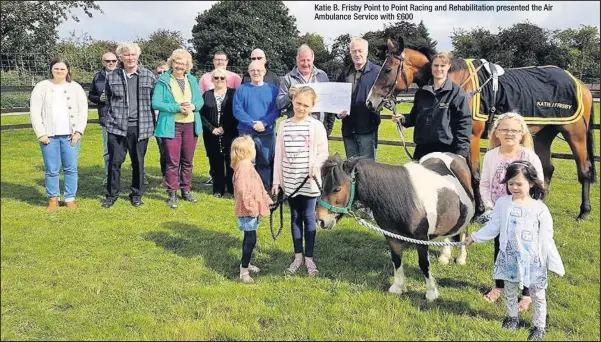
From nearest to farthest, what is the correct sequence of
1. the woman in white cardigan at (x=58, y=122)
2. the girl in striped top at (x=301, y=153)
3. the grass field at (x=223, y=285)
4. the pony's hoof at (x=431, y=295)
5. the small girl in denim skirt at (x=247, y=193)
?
the grass field at (x=223, y=285)
the pony's hoof at (x=431, y=295)
the small girl in denim skirt at (x=247, y=193)
the girl in striped top at (x=301, y=153)
the woman in white cardigan at (x=58, y=122)

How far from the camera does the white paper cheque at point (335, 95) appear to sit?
5.47 metres

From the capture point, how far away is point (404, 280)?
406cm

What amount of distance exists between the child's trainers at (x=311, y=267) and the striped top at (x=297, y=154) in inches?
28.2

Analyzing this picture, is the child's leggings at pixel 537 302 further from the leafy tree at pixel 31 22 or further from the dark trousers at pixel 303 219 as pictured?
the leafy tree at pixel 31 22

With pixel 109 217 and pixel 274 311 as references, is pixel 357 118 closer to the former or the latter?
pixel 274 311

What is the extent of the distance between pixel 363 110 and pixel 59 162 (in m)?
4.45

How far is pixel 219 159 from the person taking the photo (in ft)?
25.0

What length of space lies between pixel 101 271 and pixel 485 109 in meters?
5.05

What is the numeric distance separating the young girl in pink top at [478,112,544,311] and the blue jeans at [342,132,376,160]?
2.10m

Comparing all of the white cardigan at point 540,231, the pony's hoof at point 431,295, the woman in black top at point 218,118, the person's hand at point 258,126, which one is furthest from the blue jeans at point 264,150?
the white cardigan at point 540,231

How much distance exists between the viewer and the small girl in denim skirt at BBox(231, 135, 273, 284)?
13.7 feet

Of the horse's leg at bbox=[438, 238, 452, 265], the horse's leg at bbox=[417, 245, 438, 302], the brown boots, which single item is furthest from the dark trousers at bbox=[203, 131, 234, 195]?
the horse's leg at bbox=[417, 245, 438, 302]

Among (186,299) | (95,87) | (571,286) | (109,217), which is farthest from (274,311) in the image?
(95,87)

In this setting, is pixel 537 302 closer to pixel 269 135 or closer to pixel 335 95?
pixel 335 95
